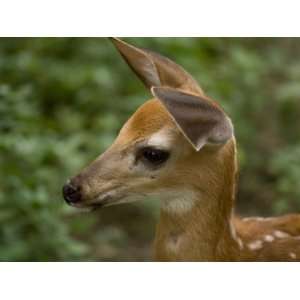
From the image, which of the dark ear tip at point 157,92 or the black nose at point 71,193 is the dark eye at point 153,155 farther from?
the dark ear tip at point 157,92

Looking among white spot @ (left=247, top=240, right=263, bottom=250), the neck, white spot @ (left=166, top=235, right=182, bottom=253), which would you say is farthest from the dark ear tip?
white spot @ (left=247, top=240, right=263, bottom=250)

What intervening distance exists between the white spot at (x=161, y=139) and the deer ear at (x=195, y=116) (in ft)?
0.46

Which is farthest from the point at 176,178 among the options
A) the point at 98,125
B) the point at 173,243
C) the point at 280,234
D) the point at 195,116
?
the point at 98,125

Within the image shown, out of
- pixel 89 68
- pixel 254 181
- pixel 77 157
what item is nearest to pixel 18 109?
pixel 77 157

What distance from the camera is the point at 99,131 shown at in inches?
193

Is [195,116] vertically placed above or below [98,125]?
above

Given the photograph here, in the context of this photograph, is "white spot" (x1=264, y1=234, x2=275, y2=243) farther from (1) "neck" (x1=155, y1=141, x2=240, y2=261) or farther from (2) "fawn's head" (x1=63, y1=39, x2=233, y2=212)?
(2) "fawn's head" (x1=63, y1=39, x2=233, y2=212)

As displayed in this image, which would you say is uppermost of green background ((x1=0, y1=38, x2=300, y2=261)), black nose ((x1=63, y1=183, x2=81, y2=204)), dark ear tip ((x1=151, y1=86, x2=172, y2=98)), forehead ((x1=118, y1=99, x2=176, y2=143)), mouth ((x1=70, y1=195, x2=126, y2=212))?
dark ear tip ((x1=151, y1=86, x2=172, y2=98))

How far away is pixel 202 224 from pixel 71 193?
1.42ft

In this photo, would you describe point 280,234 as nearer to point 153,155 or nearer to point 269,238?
point 269,238

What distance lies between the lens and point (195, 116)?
2545 mm

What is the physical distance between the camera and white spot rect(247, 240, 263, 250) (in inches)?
120

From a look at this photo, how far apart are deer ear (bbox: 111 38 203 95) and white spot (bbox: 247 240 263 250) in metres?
0.51

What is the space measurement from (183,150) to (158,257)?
385 millimetres
